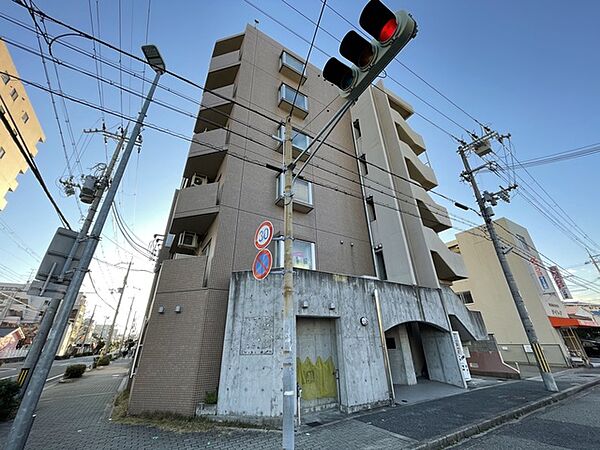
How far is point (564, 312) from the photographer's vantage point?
20.3m

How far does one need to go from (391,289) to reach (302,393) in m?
5.27

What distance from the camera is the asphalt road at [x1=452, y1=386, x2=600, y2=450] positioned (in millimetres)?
5250

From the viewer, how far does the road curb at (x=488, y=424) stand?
531cm

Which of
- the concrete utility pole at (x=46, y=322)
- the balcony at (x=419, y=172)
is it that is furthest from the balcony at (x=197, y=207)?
the balcony at (x=419, y=172)

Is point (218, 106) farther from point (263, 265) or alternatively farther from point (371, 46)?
point (371, 46)

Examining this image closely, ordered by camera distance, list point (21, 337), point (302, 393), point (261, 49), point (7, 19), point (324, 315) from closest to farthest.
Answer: point (7, 19)
point (302, 393)
point (324, 315)
point (261, 49)
point (21, 337)

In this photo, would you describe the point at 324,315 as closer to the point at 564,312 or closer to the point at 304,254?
the point at 304,254

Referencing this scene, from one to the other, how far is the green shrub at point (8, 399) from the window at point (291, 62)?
17.9 metres

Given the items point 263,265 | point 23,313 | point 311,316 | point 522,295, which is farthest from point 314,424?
point 23,313

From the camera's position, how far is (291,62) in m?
15.8

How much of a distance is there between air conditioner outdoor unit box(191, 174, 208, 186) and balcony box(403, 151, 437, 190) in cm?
1174

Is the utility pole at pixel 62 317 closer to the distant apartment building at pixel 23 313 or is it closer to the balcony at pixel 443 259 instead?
the balcony at pixel 443 259

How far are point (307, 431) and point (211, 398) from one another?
9.17 ft

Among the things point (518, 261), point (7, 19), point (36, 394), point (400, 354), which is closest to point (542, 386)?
point (400, 354)
